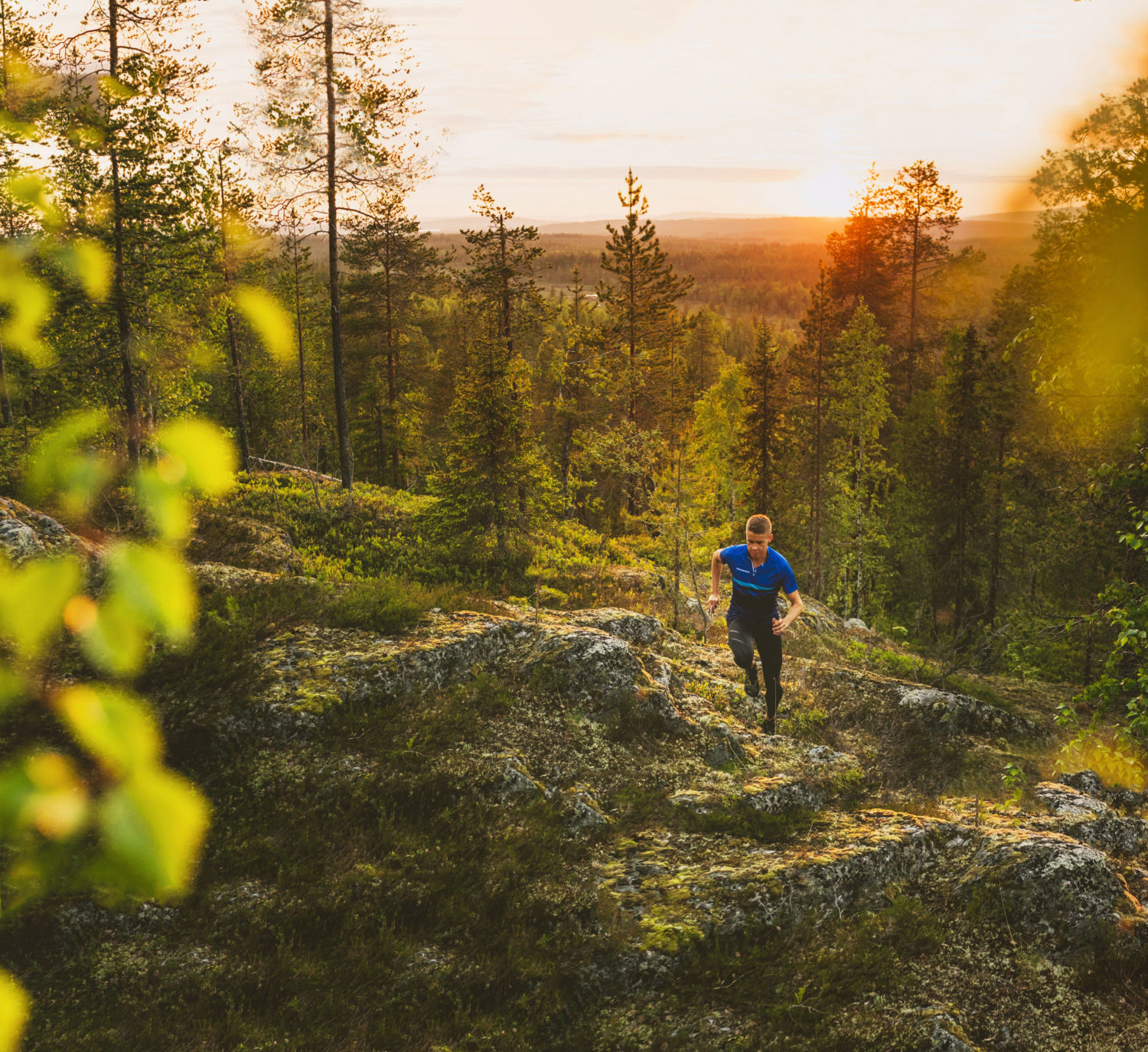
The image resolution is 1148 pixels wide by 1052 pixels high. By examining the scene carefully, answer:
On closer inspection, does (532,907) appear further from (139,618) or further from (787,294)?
(787,294)

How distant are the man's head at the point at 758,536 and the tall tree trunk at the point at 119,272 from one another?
446 inches

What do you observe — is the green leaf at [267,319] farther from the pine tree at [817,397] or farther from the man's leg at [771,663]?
the pine tree at [817,397]

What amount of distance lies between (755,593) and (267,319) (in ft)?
23.1

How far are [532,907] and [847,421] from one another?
27.2 m

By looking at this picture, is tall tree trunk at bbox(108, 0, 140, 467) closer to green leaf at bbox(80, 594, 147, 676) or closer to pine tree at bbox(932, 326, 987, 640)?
green leaf at bbox(80, 594, 147, 676)

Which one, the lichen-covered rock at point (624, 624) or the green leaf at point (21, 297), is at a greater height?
the green leaf at point (21, 297)

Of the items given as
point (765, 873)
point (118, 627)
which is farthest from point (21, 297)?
point (765, 873)

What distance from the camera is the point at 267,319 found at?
8.61ft

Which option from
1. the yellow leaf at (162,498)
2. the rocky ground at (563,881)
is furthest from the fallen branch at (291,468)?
the yellow leaf at (162,498)

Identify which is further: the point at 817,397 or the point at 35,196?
the point at 817,397

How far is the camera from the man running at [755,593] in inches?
329

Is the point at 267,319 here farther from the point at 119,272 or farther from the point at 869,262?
the point at 869,262

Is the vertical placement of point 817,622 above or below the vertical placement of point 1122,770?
below

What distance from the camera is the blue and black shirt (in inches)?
334
